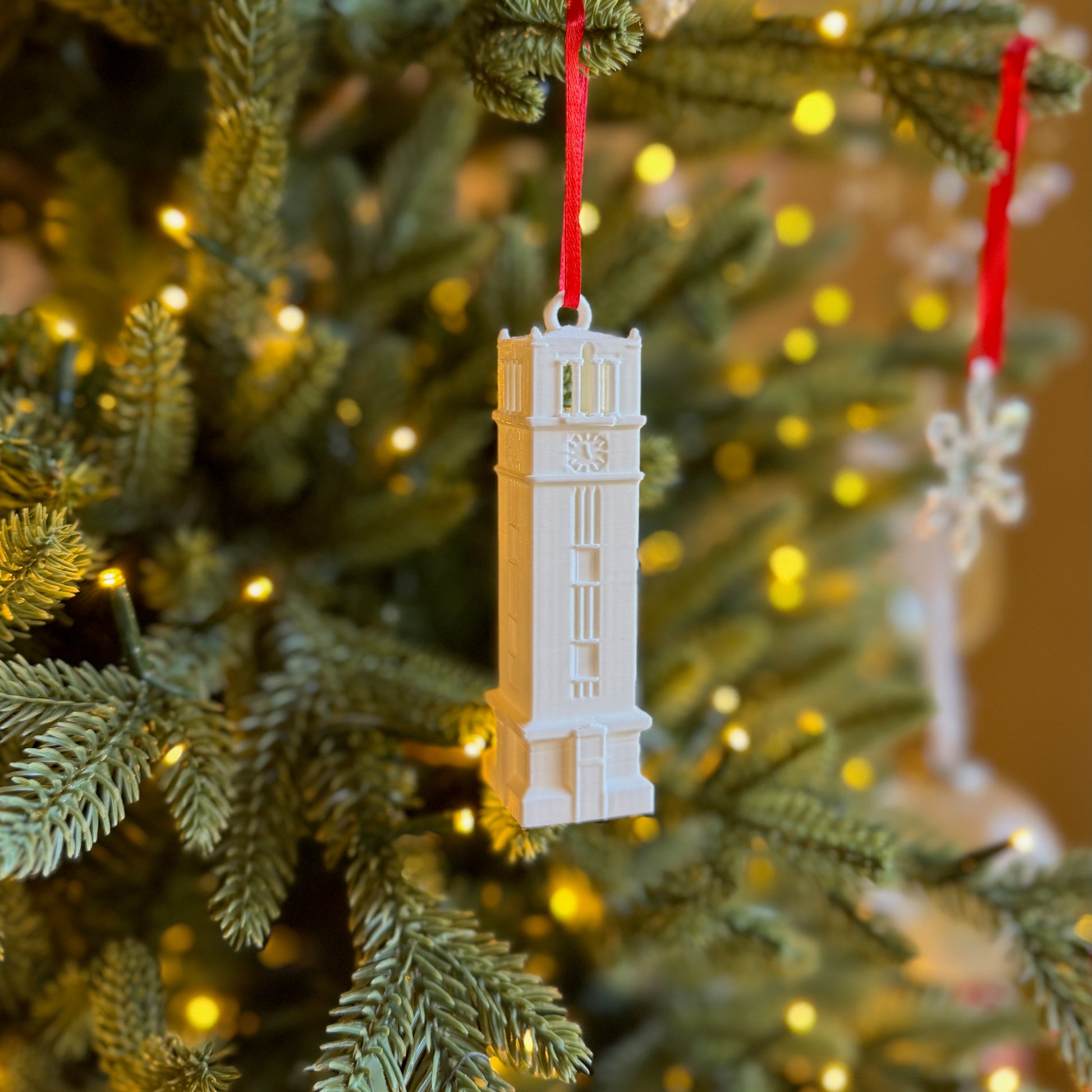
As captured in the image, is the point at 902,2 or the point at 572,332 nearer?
the point at 572,332

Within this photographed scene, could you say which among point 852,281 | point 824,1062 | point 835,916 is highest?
point 852,281

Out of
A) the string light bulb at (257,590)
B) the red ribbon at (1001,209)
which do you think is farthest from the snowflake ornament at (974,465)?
the string light bulb at (257,590)

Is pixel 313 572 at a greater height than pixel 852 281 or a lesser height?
lesser

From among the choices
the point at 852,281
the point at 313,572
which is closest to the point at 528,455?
the point at 313,572

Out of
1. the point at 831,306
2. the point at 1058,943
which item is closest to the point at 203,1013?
the point at 1058,943

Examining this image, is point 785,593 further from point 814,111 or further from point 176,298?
point 176,298

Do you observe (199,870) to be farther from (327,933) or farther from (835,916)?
(835,916)
